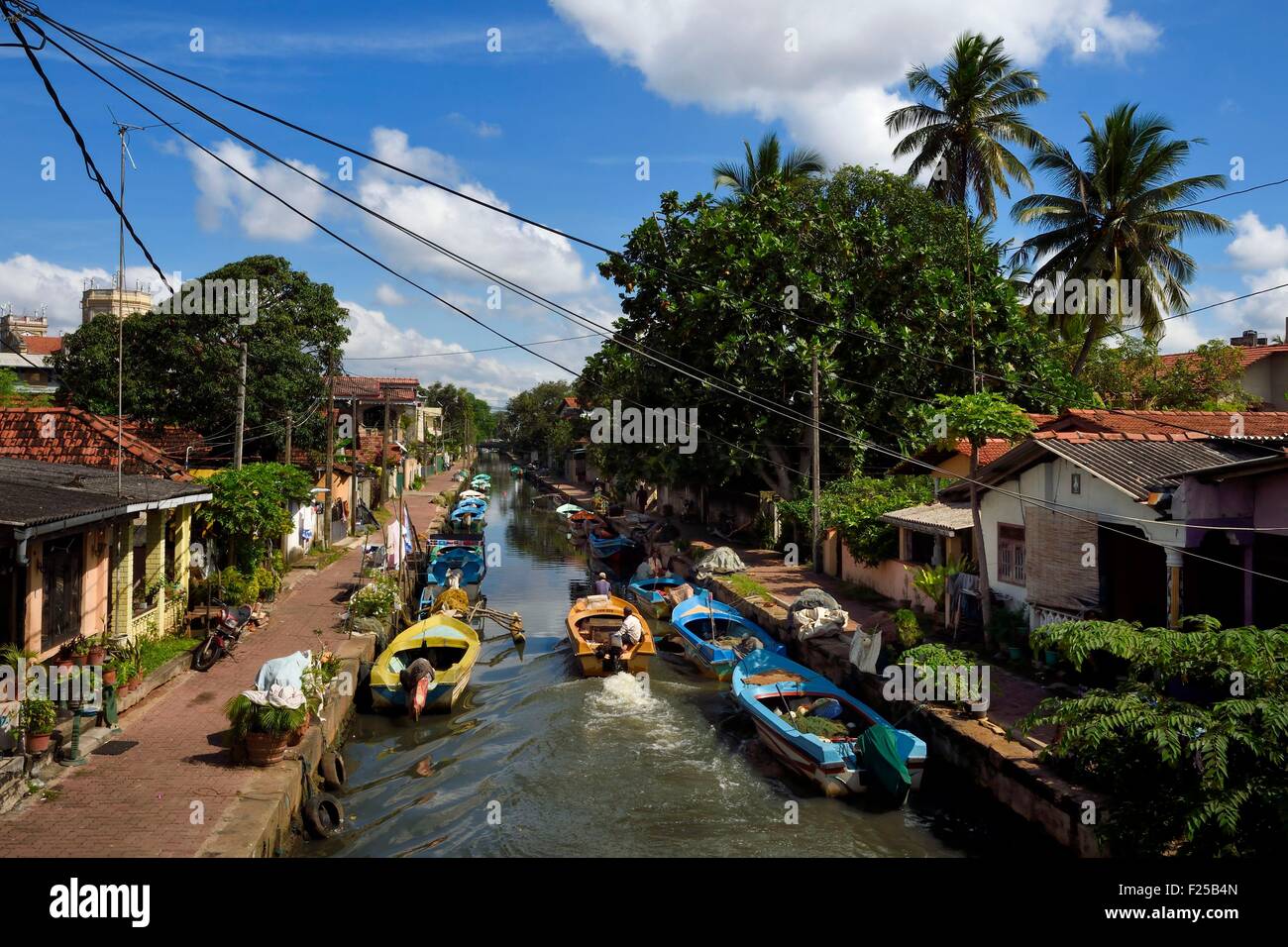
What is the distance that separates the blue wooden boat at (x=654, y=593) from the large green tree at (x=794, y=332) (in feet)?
14.2

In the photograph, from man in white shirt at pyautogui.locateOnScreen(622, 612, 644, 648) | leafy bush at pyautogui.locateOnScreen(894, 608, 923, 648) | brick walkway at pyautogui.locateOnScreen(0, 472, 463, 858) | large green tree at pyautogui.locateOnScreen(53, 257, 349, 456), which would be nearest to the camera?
brick walkway at pyautogui.locateOnScreen(0, 472, 463, 858)

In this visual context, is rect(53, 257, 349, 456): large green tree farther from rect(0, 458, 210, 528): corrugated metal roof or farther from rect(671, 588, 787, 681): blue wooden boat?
rect(671, 588, 787, 681): blue wooden boat

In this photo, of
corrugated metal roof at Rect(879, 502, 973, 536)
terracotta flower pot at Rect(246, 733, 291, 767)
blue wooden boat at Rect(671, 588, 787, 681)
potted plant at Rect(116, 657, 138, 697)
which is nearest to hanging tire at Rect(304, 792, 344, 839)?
terracotta flower pot at Rect(246, 733, 291, 767)

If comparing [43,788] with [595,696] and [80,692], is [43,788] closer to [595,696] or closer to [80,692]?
[80,692]

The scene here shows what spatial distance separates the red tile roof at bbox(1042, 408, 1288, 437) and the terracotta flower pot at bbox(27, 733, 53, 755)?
16625mm

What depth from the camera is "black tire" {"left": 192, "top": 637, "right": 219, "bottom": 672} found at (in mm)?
14992

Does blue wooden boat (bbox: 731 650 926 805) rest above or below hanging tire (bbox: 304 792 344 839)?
above

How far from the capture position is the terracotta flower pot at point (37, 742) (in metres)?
9.92

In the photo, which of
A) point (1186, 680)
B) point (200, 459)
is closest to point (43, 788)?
point (1186, 680)

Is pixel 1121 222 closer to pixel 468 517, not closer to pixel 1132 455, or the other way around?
pixel 1132 455

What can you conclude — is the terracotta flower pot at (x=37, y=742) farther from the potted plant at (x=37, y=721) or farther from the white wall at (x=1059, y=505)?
the white wall at (x=1059, y=505)

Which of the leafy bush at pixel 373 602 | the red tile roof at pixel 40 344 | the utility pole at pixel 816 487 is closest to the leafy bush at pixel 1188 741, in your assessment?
the leafy bush at pixel 373 602

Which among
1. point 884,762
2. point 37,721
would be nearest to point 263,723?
point 37,721

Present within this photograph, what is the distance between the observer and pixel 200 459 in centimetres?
2853
